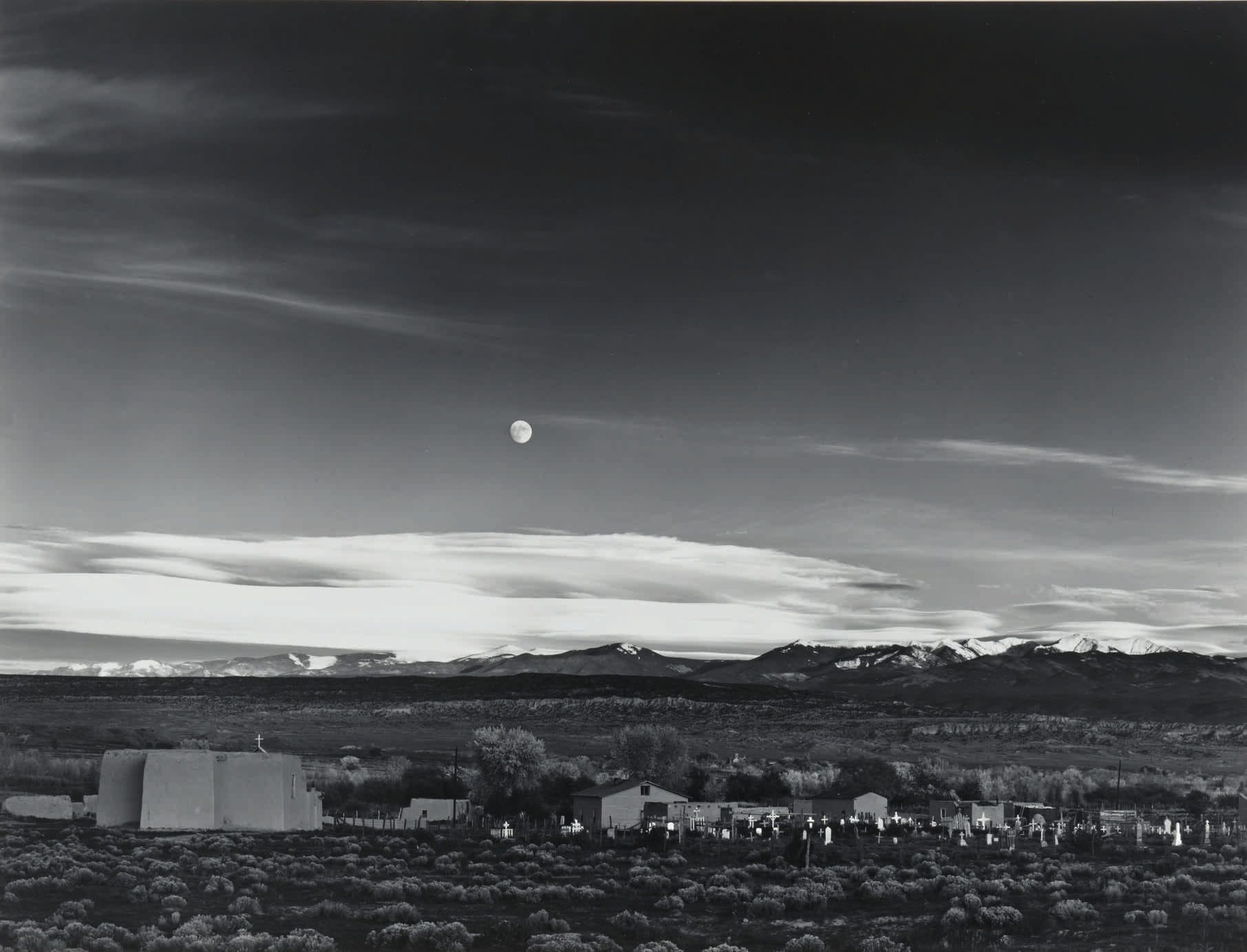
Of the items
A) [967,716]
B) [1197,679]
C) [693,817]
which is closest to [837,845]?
[693,817]

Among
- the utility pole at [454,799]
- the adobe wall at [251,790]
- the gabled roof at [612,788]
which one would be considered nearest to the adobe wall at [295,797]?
the adobe wall at [251,790]

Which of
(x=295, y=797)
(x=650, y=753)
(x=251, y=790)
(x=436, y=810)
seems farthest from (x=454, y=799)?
(x=650, y=753)

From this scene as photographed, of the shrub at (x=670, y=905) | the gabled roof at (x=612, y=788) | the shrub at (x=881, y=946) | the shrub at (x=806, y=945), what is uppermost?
the gabled roof at (x=612, y=788)

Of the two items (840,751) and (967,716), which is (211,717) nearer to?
(840,751)

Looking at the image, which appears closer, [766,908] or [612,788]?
[766,908]

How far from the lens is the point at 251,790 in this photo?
4116 centimetres

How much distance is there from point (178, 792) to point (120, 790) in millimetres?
1818

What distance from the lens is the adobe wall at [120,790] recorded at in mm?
40750

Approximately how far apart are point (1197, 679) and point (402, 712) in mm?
100021

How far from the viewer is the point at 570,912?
85.8ft

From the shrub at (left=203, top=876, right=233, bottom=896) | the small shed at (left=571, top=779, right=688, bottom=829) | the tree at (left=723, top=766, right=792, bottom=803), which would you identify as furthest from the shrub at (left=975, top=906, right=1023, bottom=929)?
the tree at (left=723, top=766, right=792, bottom=803)

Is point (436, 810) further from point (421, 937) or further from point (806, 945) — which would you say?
point (806, 945)

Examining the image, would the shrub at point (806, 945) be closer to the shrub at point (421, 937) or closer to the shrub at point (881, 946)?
the shrub at point (881, 946)

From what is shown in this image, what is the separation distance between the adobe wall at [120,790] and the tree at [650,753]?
26.0 meters
